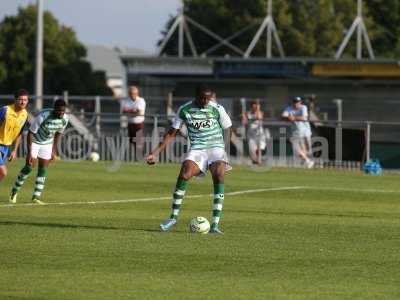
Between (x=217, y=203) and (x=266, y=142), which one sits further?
(x=266, y=142)

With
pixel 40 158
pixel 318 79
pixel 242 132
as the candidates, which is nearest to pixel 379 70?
pixel 318 79

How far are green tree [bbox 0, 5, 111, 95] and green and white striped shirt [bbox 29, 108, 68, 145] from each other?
61384mm

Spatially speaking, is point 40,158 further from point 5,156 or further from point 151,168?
point 151,168

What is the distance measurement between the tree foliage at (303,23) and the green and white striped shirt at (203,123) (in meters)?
59.2

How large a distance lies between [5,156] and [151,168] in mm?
12470

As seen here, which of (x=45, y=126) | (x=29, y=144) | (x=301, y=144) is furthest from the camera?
(x=301, y=144)

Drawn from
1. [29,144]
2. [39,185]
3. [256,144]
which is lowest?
[256,144]

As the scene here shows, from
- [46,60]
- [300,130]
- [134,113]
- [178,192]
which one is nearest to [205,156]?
[178,192]

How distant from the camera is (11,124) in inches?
855

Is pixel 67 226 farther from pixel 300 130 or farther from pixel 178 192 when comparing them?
pixel 300 130

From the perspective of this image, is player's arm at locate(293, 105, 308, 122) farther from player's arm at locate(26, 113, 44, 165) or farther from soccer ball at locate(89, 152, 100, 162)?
player's arm at locate(26, 113, 44, 165)

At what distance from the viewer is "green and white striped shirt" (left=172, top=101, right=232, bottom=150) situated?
57.2 ft

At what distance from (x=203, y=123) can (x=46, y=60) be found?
7115 cm

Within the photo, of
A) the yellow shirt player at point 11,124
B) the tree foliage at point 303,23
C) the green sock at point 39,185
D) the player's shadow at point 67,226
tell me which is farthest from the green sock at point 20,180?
the tree foliage at point 303,23
